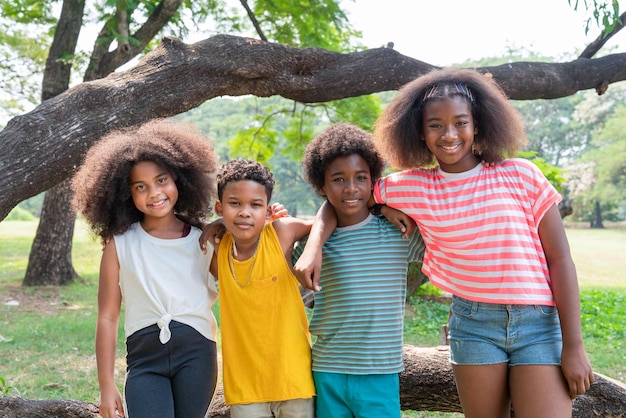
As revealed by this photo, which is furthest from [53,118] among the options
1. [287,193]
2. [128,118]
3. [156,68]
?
[287,193]

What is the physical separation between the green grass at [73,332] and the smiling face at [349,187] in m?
1.20

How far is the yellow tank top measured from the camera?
2.31m

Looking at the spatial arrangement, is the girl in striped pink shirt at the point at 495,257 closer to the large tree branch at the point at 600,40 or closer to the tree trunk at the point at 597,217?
the large tree branch at the point at 600,40

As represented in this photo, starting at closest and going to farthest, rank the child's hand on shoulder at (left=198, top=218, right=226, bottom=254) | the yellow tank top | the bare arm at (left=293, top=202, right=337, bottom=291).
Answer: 1. the bare arm at (left=293, top=202, right=337, bottom=291)
2. the yellow tank top
3. the child's hand on shoulder at (left=198, top=218, right=226, bottom=254)

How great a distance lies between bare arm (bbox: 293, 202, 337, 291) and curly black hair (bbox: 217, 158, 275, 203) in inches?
9.9

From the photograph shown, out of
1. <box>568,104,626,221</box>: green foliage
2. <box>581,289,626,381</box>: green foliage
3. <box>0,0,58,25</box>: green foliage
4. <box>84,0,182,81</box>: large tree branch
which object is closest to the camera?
<box>581,289,626,381</box>: green foliage

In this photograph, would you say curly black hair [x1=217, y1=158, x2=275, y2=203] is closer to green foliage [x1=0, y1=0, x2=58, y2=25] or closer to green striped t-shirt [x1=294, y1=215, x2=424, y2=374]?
green striped t-shirt [x1=294, y1=215, x2=424, y2=374]

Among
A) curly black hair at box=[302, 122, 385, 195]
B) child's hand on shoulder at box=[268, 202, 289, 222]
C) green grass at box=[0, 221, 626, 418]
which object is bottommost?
green grass at box=[0, 221, 626, 418]

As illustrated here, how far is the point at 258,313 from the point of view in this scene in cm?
236

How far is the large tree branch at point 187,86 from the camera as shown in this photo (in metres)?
3.50

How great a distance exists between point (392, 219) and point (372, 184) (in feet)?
0.69

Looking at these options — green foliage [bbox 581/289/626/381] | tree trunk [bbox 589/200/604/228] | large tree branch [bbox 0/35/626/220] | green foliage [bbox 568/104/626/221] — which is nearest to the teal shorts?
large tree branch [bbox 0/35/626/220]

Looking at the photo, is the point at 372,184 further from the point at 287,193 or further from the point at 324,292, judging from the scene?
the point at 287,193

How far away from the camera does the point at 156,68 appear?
3895 mm
